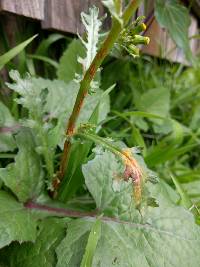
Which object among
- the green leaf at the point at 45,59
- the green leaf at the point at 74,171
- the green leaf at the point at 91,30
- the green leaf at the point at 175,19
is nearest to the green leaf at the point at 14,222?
the green leaf at the point at 74,171

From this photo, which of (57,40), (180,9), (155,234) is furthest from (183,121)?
(155,234)

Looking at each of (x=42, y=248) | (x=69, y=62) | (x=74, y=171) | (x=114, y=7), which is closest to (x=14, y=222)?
(x=42, y=248)

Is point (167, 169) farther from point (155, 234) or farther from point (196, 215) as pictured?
point (155, 234)

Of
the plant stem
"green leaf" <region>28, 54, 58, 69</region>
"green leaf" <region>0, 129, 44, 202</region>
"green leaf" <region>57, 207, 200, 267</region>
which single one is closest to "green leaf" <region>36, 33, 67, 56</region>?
"green leaf" <region>28, 54, 58, 69</region>

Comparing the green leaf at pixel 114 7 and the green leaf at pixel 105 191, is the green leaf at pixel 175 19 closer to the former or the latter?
the green leaf at pixel 105 191

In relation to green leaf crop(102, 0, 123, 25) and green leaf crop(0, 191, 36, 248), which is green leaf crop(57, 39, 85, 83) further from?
green leaf crop(102, 0, 123, 25)
